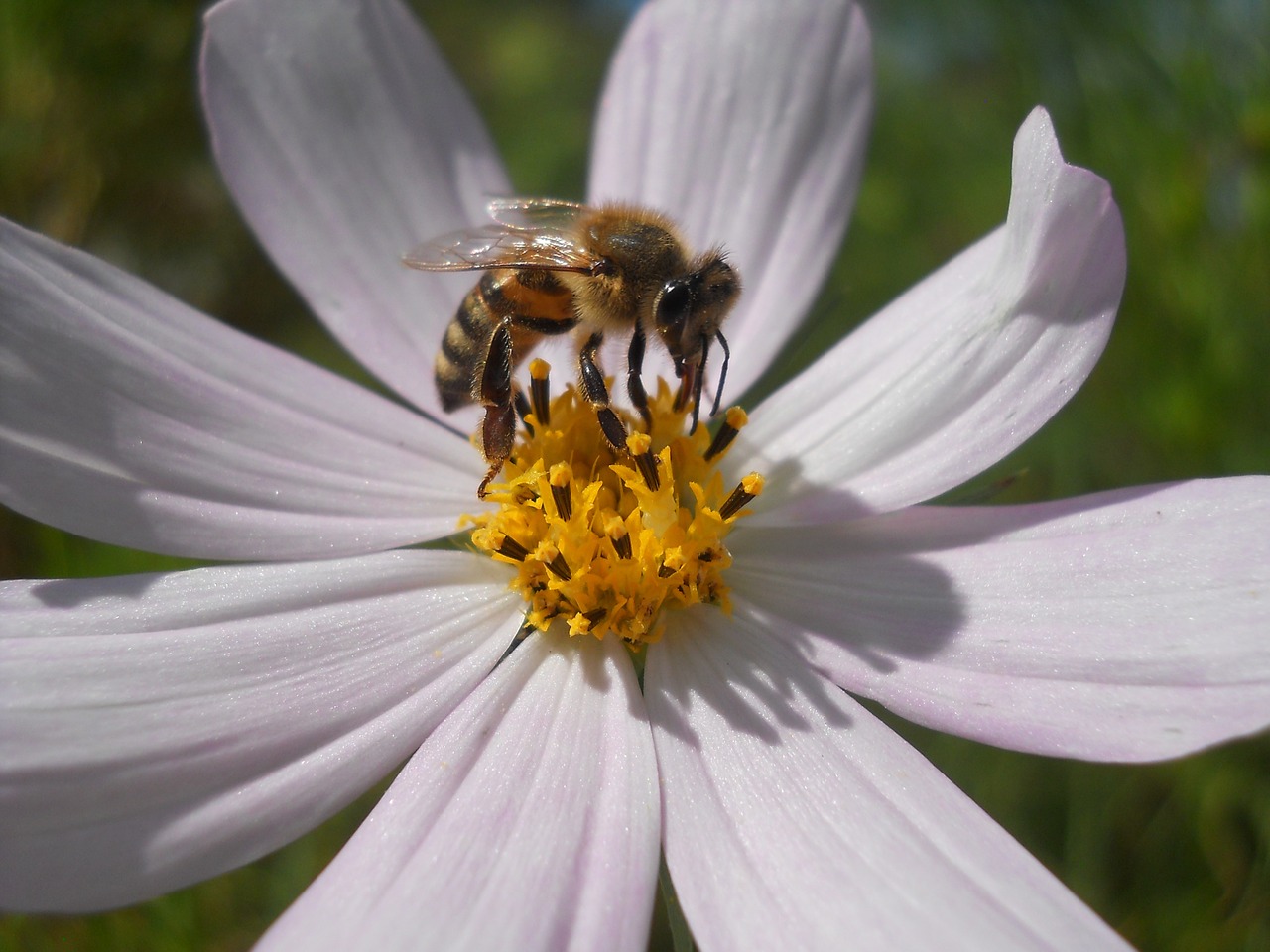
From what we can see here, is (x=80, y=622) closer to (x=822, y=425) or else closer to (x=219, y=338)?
(x=219, y=338)

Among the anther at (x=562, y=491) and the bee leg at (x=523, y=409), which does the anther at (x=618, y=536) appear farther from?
the bee leg at (x=523, y=409)

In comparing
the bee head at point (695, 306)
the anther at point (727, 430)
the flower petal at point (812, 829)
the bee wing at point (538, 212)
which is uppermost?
the bee wing at point (538, 212)

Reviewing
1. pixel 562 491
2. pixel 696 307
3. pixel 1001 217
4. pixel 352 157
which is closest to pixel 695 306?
pixel 696 307

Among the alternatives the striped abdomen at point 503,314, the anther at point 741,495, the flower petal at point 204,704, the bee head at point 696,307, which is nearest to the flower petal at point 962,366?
the anther at point 741,495

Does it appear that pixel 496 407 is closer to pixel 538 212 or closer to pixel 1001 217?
pixel 538 212

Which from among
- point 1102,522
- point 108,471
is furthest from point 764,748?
point 108,471

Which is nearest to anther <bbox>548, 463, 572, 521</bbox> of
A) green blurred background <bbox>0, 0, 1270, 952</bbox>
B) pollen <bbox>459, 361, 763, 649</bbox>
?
pollen <bbox>459, 361, 763, 649</bbox>
